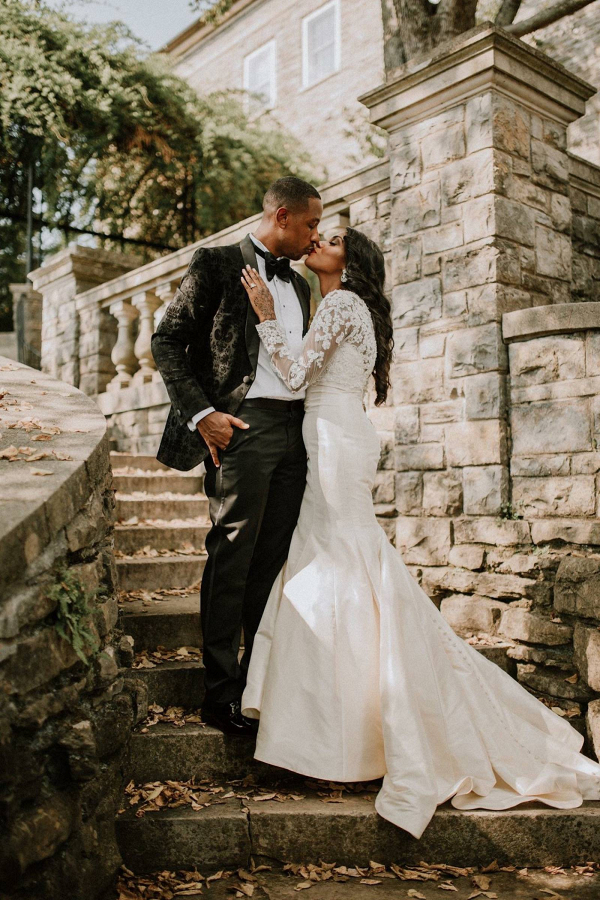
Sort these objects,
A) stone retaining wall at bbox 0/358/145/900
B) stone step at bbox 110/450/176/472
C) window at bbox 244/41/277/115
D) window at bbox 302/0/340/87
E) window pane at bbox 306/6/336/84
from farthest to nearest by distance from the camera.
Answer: window at bbox 244/41/277/115 → window pane at bbox 306/6/336/84 → window at bbox 302/0/340/87 → stone step at bbox 110/450/176/472 → stone retaining wall at bbox 0/358/145/900

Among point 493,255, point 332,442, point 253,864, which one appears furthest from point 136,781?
point 493,255

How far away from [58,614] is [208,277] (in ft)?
A: 4.60

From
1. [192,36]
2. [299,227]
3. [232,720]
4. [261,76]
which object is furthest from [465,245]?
[192,36]

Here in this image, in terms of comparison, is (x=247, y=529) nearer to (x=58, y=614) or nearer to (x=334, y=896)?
(x=58, y=614)

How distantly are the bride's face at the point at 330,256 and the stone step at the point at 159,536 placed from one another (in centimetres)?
206

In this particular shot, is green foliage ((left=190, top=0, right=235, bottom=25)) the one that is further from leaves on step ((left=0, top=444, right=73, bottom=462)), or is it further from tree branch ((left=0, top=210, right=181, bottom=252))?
leaves on step ((left=0, top=444, right=73, bottom=462))

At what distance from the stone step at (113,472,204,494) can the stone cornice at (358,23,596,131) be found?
2.79 meters

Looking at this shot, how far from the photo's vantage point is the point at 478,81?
13.6 ft

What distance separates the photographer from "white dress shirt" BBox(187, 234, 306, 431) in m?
2.89

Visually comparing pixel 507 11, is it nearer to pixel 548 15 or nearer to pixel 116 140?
pixel 548 15

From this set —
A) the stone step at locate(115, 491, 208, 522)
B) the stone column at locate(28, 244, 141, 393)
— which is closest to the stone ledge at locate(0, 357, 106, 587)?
the stone step at locate(115, 491, 208, 522)

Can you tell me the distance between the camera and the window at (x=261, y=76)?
13.3 m

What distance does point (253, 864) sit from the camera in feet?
8.34

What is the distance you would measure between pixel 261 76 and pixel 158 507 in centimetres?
1126
